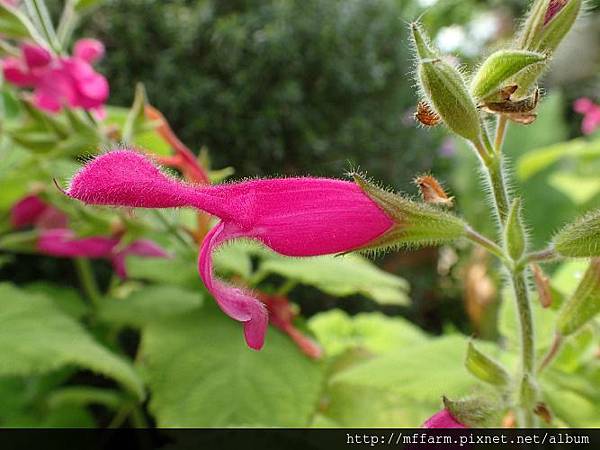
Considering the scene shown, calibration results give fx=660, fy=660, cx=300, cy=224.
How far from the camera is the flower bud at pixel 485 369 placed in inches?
16.4

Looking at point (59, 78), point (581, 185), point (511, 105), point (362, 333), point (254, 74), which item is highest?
point (511, 105)

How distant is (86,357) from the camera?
620 millimetres

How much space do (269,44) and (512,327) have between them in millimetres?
1376

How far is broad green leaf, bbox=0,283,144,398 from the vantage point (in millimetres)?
608

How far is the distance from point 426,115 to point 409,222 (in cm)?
7

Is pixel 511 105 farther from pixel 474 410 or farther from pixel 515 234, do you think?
pixel 474 410

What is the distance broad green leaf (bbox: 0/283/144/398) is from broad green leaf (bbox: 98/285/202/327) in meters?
0.09

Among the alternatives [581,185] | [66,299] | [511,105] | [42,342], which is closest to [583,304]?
[511,105]

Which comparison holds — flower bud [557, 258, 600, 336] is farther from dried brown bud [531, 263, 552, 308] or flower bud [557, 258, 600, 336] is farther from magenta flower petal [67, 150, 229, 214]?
magenta flower petal [67, 150, 229, 214]

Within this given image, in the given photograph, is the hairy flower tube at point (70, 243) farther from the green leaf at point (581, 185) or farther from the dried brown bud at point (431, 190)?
the green leaf at point (581, 185)

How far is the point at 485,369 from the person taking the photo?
0.43 metres

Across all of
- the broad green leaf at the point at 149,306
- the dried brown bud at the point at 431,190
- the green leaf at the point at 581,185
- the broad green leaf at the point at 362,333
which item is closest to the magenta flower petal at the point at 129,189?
the dried brown bud at the point at 431,190

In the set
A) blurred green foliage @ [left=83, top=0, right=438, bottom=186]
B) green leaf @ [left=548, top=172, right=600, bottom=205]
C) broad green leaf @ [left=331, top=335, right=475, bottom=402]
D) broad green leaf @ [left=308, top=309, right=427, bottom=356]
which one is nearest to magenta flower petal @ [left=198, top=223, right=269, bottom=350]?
broad green leaf @ [left=331, top=335, right=475, bottom=402]

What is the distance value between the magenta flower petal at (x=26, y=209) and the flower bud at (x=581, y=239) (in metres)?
0.75
